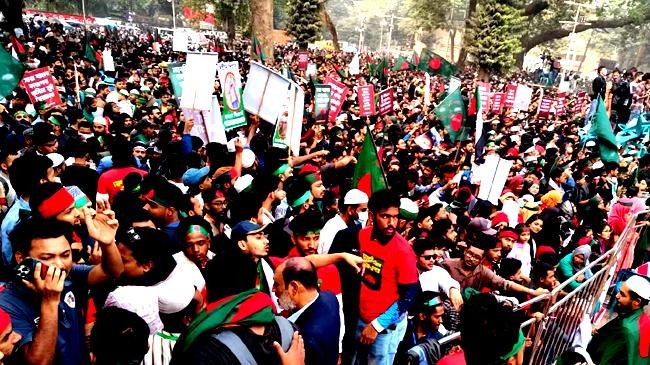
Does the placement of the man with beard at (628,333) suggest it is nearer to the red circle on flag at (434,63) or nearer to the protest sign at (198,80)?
the protest sign at (198,80)

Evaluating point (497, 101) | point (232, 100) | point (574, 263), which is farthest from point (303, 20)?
point (574, 263)

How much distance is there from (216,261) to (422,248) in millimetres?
2182

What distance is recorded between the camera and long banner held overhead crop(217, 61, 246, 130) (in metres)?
6.54

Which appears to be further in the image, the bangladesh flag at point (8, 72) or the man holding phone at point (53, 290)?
the bangladesh flag at point (8, 72)

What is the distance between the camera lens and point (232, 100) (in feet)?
21.6

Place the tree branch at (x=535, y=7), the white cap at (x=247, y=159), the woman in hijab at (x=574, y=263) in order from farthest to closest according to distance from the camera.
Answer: the tree branch at (x=535, y=7) < the white cap at (x=247, y=159) < the woman in hijab at (x=574, y=263)

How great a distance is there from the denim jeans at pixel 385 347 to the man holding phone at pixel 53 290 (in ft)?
5.78

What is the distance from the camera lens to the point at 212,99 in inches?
258

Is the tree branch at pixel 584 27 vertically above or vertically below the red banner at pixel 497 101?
above

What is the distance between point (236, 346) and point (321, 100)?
7.18 metres

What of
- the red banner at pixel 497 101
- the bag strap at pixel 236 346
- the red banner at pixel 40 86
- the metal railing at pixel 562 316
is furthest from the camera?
the red banner at pixel 497 101

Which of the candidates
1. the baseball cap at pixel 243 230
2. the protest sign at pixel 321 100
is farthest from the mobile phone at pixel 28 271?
the protest sign at pixel 321 100

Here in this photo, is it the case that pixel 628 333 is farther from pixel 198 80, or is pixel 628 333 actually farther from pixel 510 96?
pixel 510 96

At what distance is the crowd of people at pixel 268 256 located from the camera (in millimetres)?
2033
